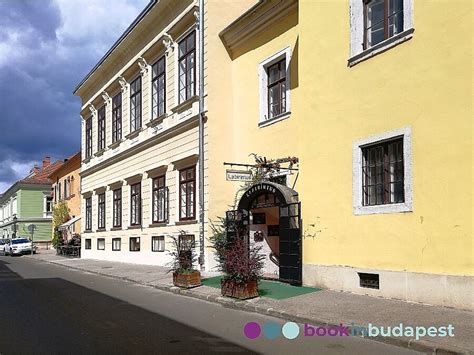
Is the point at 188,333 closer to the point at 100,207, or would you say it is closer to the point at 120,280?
the point at 120,280

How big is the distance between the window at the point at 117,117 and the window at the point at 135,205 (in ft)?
10.7

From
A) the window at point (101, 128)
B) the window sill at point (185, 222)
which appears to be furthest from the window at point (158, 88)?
the window at point (101, 128)

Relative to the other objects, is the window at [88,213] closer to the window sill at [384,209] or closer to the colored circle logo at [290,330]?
the window sill at [384,209]

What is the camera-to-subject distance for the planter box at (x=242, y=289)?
1122cm

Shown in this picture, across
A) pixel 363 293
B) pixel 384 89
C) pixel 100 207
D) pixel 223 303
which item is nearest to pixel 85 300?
pixel 223 303

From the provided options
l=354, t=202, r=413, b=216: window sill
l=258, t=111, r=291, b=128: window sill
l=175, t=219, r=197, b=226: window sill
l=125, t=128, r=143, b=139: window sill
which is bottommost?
l=175, t=219, r=197, b=226: window sill

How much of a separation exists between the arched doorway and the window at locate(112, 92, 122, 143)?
12759mm

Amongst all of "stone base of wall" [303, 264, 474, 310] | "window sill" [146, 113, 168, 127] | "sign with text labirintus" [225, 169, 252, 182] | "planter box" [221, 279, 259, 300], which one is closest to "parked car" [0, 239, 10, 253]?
"window sill" [146, 113, 168, 127]

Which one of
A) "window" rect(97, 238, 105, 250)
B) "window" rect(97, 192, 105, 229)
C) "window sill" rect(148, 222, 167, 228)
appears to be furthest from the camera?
"window" rect(97, 192, 105, 229)

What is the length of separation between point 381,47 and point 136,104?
51.1 feet

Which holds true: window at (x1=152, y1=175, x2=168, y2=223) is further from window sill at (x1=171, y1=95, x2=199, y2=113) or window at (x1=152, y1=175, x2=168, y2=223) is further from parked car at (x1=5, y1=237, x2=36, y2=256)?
parked car at (x1=5, y1=237, x2=36, y2=256)

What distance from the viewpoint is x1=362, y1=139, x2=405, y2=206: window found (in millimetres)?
10688

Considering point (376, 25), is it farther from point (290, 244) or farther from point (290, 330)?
point (290, 330)

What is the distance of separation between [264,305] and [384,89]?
503 cm
